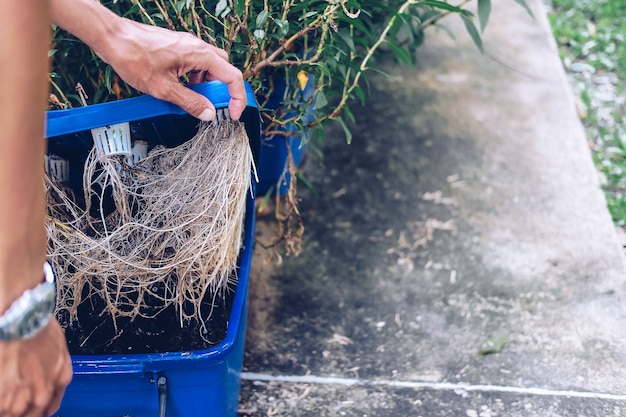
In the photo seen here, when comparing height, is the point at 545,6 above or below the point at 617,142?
above

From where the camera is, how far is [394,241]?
244 centimetres

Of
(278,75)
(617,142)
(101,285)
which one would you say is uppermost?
(278,75)

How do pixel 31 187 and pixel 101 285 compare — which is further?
pixel 101 285

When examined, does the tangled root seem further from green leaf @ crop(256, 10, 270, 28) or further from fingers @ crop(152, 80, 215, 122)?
green leaf @ crop(256, 10, 270, 28)

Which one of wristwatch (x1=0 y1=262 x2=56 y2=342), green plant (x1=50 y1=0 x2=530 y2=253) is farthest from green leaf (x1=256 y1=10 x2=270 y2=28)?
wristwatch (x1=0 y1=262 x2=56 y2=342)

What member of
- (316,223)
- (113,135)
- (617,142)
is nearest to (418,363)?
(316,223)

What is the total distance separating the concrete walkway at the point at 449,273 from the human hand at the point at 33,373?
974 millimetres

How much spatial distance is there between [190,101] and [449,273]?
4.06 ft

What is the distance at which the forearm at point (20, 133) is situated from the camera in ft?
2.80

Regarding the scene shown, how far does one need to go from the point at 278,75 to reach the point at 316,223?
65cm

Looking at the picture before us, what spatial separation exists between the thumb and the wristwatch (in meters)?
0.54

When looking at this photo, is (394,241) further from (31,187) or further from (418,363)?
(31,187)

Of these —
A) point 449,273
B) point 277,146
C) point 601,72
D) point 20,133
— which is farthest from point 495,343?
point 601,72

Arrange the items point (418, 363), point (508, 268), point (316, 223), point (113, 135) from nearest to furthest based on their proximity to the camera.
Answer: point (113, 135), point (418, 363), point (508, 268), point (316, 223)
